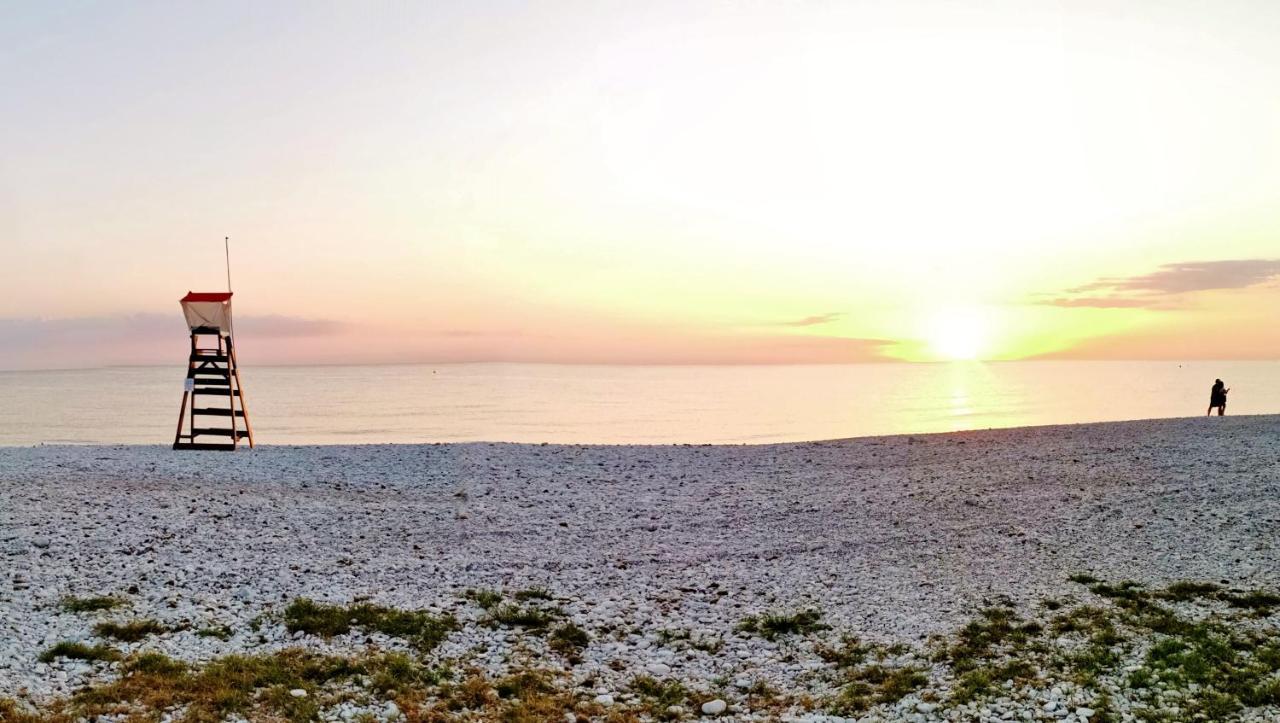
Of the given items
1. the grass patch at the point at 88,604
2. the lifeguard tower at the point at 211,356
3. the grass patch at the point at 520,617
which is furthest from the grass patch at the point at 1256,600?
the lifeguard tower at the point at 211,356

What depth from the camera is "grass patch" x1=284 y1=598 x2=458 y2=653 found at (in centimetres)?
895

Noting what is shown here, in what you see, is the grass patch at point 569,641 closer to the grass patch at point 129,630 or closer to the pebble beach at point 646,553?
the pebble beach at point 646,553

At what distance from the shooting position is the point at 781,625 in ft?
30.6

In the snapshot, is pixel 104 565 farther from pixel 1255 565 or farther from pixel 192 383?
pixel 1255 565

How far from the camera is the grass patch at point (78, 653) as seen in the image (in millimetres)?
7988

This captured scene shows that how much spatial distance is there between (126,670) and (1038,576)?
35.5 feet

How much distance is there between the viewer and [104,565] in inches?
437

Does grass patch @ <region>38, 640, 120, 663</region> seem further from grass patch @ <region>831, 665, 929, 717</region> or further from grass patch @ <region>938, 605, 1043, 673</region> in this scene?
grass patch @ <region>938, 605, 1043, 673</region>

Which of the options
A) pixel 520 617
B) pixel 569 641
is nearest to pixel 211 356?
pixel 520 617

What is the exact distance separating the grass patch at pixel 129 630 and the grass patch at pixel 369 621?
4.35 feet

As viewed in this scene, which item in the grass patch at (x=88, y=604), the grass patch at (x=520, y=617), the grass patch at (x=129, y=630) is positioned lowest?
the grass patch at (x=520, y=617)

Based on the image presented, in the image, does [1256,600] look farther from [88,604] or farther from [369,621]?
[88,604]

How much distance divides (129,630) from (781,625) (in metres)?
7.17

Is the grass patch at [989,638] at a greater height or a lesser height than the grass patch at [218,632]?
lesser
